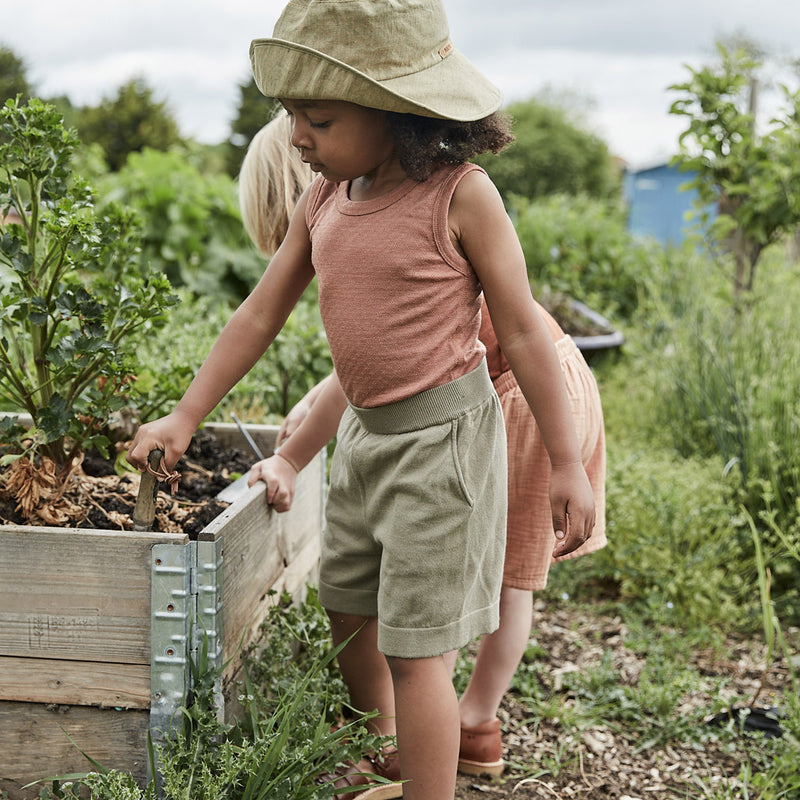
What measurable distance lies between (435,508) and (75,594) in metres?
0.71

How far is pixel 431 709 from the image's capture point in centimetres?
175

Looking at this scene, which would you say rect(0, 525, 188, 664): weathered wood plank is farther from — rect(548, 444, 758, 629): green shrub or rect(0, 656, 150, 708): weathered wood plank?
rect(548, 444, 758, 629): green shrub

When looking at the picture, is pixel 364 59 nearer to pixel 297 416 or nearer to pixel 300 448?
pixel 300 448

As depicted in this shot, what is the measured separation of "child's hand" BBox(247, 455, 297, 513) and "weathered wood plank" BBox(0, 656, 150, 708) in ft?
1.70

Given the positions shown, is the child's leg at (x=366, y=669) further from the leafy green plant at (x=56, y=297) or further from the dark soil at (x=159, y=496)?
the leafy green plant at (x=56, y=297)

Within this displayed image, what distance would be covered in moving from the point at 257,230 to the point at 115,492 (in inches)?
32.3

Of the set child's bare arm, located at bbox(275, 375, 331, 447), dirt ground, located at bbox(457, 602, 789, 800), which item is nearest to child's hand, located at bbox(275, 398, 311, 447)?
child's bare arm, located at bbox(275, 375, 331, 447)

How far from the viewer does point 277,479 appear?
6.97 ft

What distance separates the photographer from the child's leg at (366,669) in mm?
2037

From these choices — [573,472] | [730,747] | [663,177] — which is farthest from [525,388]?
[663,177]

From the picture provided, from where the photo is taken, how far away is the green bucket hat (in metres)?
1.53

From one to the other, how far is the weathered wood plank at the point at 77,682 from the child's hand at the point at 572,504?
849 millimetres

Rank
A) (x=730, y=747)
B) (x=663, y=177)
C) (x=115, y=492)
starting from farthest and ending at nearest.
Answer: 1. (x=663, y=177)
2. (x=730, y=747)
3. (x=115, y=492)

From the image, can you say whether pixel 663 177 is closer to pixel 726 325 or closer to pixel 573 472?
pixel 726 325
